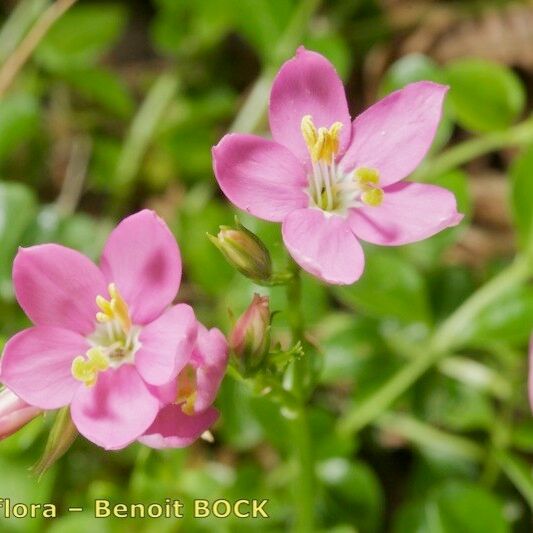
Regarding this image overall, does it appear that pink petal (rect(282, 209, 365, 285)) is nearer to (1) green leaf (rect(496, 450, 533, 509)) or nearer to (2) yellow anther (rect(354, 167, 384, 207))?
(2) yellow anther (rect(354, 167, 384, 207))

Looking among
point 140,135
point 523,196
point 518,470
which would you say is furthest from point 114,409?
point 140,135

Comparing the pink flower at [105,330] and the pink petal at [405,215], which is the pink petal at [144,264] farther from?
the pink petal at [405,215]

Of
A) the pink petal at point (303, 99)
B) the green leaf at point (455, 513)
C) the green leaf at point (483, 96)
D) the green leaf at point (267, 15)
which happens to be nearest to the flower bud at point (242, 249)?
the pink petal at point (303, 99)

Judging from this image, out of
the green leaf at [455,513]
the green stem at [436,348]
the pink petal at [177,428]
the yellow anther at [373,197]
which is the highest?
the yellow anther at [373,197]

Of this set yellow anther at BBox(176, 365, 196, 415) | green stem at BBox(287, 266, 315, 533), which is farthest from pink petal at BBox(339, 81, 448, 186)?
yellow anther at BBox(176, 365, 196, 415)

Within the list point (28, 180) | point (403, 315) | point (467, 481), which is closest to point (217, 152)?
point (403, 315)

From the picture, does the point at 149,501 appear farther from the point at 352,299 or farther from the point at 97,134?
the point at 97,134
